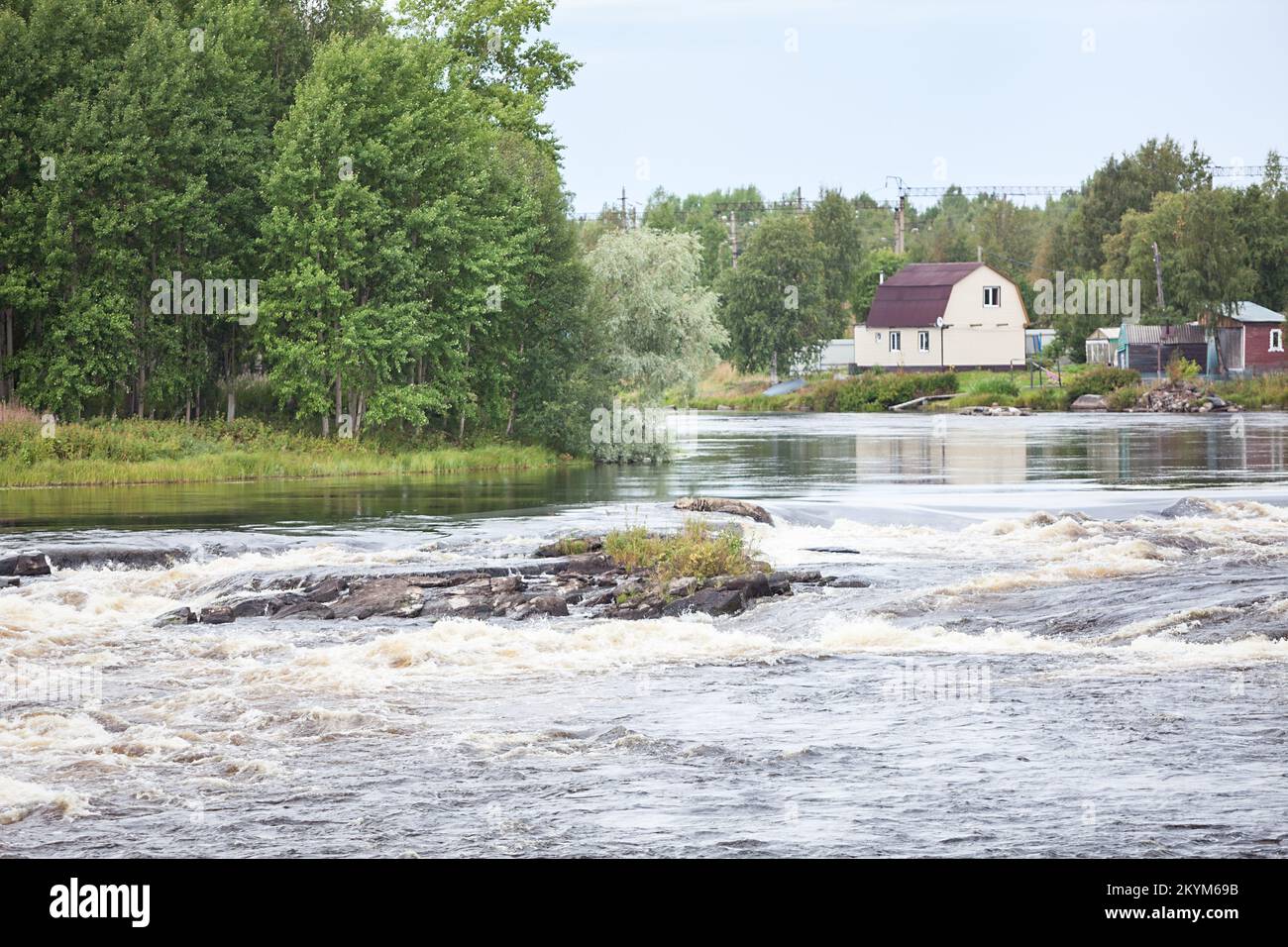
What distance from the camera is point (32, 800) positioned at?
41.4 ft

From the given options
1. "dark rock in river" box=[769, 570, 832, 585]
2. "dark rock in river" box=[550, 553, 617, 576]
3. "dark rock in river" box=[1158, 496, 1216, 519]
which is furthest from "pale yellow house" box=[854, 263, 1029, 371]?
"dark rock in river" box=[550, 553, 617, 576]

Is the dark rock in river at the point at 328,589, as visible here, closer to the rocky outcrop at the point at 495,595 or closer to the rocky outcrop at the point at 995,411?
the rocky outcrop at the point at 495,595

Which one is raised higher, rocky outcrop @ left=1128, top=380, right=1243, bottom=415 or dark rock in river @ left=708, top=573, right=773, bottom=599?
rocky outcrop @ left=1128, top=380, right=1243, bottom=415

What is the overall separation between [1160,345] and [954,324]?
65.3 ft

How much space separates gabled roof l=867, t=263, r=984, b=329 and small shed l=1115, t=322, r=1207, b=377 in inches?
715

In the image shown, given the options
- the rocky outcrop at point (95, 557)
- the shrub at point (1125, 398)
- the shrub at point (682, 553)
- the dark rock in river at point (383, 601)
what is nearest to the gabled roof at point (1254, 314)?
the shrub at point (1125, 398)

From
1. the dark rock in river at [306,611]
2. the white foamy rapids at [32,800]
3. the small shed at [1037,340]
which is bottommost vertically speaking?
the white foamy rapids at [32,800]

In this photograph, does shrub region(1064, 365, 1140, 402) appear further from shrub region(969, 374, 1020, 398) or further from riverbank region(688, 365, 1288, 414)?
shrub region(969, 374, 1020, 398)

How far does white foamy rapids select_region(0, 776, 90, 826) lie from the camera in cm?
1232

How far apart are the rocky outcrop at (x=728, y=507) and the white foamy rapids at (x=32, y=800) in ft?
70.5

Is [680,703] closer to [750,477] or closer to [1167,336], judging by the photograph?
[750,477]

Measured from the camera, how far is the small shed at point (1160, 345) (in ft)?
334

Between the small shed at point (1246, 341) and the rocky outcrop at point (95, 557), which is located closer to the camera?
the rocky outcrop at point (95, 557)
